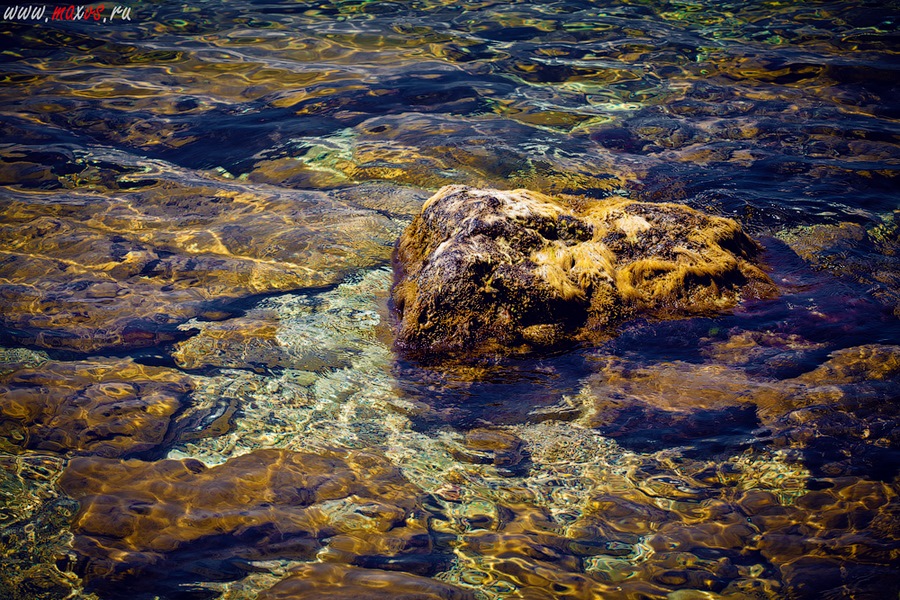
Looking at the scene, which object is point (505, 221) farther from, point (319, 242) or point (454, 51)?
point (454, 51)

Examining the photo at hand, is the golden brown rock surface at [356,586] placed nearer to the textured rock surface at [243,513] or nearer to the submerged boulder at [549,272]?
the textured rock surface at [243,513]

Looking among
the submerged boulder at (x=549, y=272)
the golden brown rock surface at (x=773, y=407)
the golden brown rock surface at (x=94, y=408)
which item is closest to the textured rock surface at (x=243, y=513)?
the golden brown rock surface at (x=94, y=408)

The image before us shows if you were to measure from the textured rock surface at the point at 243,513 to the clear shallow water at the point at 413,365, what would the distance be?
17 mm

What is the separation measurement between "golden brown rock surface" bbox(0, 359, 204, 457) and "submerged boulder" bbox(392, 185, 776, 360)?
150 cm

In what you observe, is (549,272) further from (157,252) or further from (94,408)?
(157,252)

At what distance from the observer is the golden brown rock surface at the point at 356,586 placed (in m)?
2.81

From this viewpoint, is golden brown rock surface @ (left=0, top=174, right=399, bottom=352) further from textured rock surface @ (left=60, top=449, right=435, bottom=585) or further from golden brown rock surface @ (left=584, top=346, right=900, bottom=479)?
golden brown rock surface @ (left=584, top=346, right=900, bottom=479)

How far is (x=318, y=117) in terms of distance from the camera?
8078 mm

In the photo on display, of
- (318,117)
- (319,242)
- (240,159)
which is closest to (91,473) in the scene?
(319,242)

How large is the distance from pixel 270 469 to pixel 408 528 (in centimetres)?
85

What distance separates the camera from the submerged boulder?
432cm

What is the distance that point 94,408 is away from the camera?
12.7 feet

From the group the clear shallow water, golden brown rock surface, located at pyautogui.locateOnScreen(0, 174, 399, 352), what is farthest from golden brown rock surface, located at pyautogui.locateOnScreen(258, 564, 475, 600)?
golden brown rock surface, located at pyautogui.locateOnScreen(0, 174, 399, 352)

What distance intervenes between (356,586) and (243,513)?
74 centimetres
